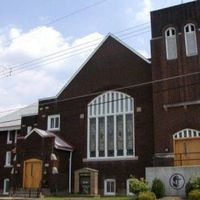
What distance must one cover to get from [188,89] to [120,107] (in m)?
6.51

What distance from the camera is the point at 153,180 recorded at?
2416cm

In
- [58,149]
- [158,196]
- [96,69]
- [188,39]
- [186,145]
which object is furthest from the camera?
[96,69]

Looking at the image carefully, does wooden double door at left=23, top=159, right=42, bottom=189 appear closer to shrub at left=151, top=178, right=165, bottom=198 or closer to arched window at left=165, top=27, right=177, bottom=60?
shrub at left=151, top=178, right=165, bottom=198

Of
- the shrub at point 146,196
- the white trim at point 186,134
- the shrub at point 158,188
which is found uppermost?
the white trim at point 186,134

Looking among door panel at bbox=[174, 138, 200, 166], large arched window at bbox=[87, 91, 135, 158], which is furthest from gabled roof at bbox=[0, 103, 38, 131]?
Answer: door panel at bbox=[174, 138, 200, 166]

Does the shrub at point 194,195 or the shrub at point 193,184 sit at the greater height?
the shrub at point 193,184

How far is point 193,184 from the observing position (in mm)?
21875

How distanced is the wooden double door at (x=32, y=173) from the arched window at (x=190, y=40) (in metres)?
14.9

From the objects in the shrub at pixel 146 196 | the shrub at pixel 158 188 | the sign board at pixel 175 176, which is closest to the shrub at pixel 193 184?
the sign board at pixel 175 176

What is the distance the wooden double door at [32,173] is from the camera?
32406mm

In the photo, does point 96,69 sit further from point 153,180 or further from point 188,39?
point 153,180

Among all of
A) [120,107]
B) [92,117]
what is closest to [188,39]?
[120,107]

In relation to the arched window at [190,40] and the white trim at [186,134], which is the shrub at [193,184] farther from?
the arched window at [190,40]

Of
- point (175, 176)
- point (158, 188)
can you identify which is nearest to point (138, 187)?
point (158, 188)
